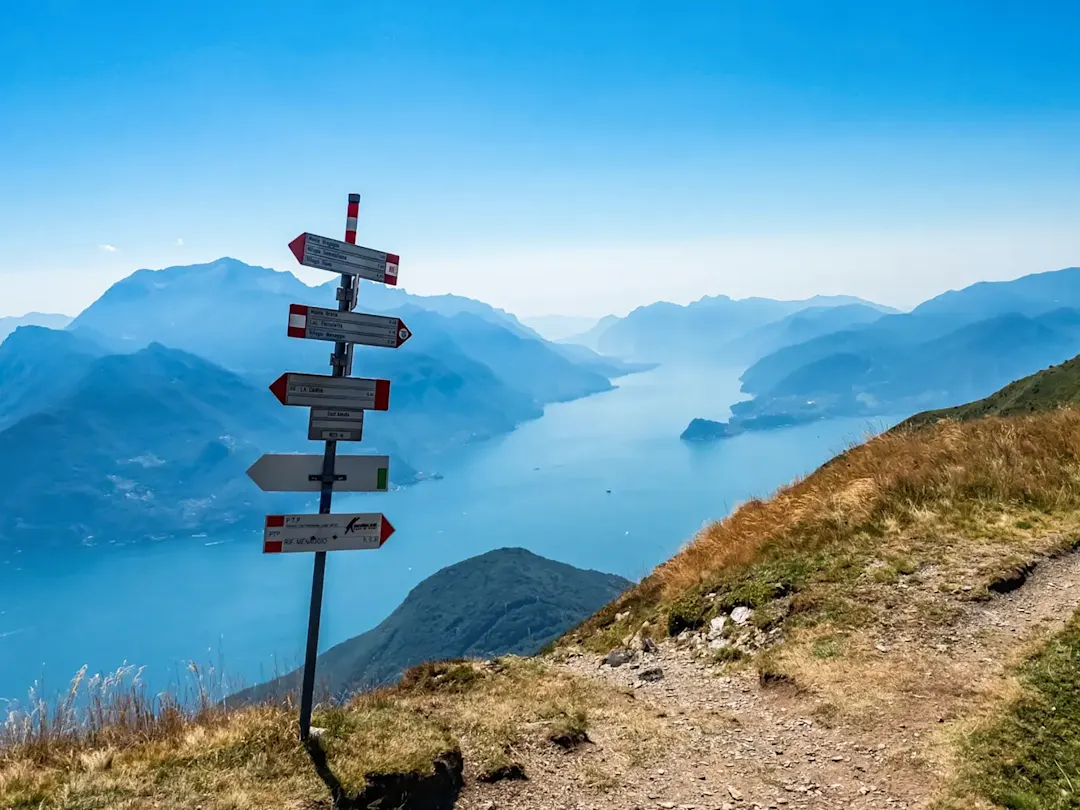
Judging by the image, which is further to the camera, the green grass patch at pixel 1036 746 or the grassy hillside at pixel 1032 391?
the grassy hillside at pixel 1032 391

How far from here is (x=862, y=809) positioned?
531 centimetres

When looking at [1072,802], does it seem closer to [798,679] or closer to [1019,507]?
[798,679]

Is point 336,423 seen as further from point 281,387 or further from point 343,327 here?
point 343,327

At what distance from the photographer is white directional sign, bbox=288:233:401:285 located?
20.2 feet

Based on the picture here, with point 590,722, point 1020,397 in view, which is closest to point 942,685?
point 590,722

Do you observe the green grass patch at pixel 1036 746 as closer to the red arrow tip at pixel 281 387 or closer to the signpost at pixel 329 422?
the signpost at pixel 329 422

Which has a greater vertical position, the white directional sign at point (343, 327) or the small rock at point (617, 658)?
the white directional sign at point (343, 327)

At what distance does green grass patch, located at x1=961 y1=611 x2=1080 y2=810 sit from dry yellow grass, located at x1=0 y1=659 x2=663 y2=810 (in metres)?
3.13

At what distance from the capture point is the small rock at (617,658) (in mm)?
10367

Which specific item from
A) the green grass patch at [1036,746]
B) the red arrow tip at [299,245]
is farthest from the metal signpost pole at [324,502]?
the green grass patch at [1036,746]

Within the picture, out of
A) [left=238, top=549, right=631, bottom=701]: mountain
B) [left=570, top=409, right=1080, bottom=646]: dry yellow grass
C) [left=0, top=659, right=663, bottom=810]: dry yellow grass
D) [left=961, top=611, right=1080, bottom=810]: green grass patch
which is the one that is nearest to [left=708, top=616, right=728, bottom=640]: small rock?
[left=570, top=409, right=1080, bottom=646]: dry yellow grass

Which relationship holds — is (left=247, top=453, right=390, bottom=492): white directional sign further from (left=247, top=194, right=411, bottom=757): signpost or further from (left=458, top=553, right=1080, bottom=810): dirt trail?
(left=458, top=553, right=1080, bottom=810): dirt trail

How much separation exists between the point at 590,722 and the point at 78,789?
16.8ft

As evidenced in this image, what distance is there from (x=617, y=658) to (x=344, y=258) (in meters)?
7.91
